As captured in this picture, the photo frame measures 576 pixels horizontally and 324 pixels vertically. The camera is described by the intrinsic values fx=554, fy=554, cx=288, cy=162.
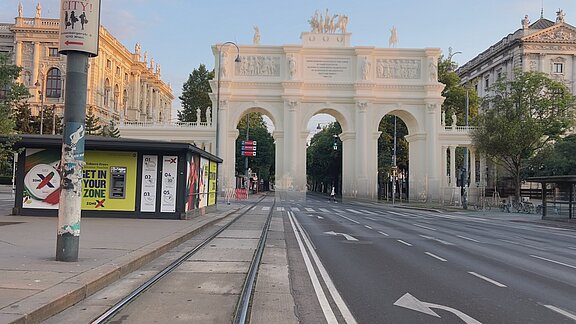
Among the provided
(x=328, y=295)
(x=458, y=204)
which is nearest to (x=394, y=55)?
(x=458, y=204)

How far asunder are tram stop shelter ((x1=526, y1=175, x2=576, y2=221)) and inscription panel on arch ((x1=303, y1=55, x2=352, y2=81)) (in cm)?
3371

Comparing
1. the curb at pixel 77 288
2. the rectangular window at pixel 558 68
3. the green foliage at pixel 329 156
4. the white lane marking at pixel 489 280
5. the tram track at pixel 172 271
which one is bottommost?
the white lane marking at pixel 489 280

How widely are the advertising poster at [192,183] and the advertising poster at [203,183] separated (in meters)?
Result: 0.90

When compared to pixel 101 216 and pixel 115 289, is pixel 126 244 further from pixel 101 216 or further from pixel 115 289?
pixel 101 216

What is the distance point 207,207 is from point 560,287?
20627 mm

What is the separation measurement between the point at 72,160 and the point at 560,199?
33016 millimetres

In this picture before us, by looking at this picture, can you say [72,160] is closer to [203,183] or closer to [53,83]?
[203,183]

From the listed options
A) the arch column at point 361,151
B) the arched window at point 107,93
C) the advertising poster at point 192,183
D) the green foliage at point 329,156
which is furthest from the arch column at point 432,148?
the arched window at point 107,93

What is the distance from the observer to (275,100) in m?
66.8

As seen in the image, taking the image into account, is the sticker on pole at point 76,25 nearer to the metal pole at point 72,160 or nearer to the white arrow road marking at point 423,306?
the metal pole at point 72,160

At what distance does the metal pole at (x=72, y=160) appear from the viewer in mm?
10117

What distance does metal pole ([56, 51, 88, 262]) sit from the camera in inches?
398

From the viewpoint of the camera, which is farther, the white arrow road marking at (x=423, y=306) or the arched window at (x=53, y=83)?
the arched window at (x=53, y=83)

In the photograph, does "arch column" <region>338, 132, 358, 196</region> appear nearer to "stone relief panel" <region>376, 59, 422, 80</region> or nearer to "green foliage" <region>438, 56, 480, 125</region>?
"stone relief panel" <region>376, 59, 422, 80</region>
